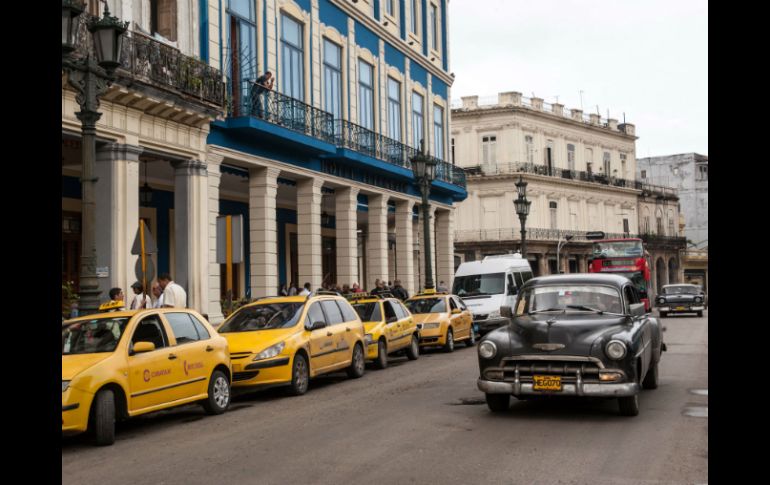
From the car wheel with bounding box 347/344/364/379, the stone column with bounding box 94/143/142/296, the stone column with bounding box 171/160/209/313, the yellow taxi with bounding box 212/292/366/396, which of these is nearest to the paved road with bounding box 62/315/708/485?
the yellow taxi with bounding box 212/292/366/396

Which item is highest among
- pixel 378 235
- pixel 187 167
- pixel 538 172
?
pixel 538 172

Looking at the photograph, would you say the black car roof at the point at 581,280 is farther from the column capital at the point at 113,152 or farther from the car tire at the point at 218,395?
the column capital at the point at 113,152

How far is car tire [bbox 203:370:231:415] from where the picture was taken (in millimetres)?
11328

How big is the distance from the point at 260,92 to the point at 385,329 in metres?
7.94

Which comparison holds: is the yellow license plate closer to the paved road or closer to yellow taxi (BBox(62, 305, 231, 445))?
the paved road

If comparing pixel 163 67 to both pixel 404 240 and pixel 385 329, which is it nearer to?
pixel 385 329

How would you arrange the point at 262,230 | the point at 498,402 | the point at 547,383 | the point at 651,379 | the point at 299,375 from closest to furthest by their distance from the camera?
the point at 547,383 < the point at 498,402 < the point at 651,379 < the point at 299,375 < the point at 262,230

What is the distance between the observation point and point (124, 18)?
18250 mm

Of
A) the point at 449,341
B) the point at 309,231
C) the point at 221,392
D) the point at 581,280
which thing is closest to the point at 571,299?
the point at 581,280

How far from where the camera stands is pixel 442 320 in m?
21.0
